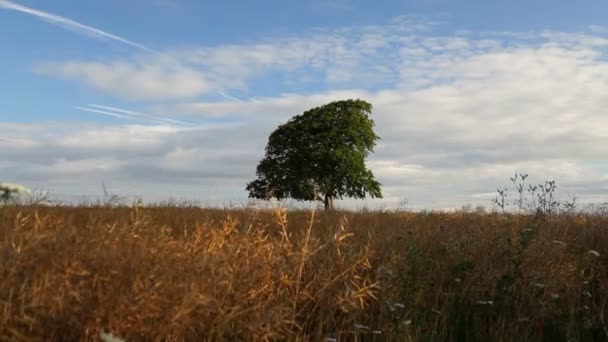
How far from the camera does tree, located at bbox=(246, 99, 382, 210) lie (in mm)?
34562

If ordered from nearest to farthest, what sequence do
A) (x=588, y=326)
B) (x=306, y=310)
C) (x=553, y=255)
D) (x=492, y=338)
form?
(x=306, y=310) < (x=492, y=338) < (x=588, y=326) < (x=553, y=255)

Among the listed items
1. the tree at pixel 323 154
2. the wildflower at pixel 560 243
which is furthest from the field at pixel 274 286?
the tree at pixel 323 154

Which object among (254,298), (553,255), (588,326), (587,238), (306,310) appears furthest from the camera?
(587,238)

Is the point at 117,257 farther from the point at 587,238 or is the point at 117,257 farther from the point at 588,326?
the point at 587,238

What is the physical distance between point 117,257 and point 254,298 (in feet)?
3.54

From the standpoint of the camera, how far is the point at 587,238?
368 inches


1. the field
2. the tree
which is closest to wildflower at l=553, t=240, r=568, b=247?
the field

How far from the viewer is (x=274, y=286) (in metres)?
4.55

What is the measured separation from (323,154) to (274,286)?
30.4m

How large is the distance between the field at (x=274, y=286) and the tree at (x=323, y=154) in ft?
85.5

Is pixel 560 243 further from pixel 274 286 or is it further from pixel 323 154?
pixel 323 154

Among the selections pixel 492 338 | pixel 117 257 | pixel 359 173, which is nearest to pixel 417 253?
pixel 492 338

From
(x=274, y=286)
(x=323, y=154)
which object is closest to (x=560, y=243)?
(x=274, y=286)

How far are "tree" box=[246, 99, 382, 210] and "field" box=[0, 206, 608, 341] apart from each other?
26.1m
